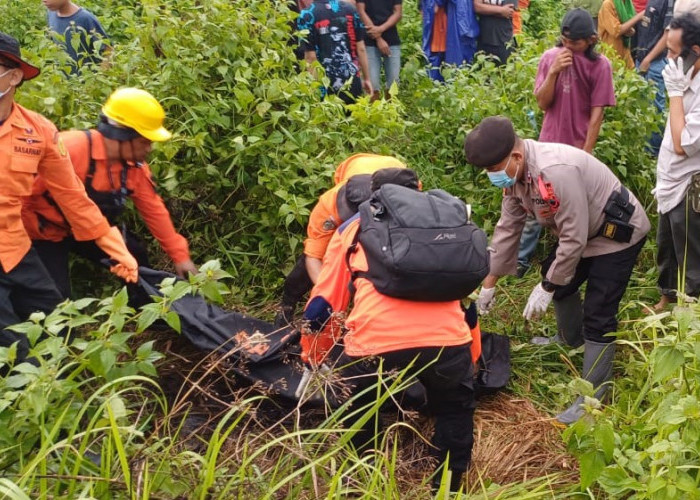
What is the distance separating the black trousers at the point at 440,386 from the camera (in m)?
2.86

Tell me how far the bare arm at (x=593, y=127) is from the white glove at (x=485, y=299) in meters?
1.36

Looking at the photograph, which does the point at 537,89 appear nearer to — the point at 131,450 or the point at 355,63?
the point at 355,63

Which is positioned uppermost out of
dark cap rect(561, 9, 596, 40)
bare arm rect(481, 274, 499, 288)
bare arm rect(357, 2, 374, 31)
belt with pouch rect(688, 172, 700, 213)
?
dark cap rect(561, 9, 596, 40)

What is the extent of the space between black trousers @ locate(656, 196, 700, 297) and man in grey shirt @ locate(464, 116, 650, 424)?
1.69 ft

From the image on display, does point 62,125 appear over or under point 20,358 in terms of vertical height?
over

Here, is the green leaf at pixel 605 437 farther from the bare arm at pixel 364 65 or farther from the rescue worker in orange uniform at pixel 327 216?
the bare arm at pixel 364 65

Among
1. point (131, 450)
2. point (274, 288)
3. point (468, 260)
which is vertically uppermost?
point (468, 260)

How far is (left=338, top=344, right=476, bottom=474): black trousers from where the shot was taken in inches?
113

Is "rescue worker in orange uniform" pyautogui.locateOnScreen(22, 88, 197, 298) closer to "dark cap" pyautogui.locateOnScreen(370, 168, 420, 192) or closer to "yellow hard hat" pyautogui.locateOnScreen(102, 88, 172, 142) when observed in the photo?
"yellow hard hat" pyautogui.locateOnScreen(102, 88, 172, 142)

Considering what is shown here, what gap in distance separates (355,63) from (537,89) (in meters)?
2.12

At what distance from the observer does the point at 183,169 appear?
434cm

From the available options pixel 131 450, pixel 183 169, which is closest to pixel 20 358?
pixel 131 450

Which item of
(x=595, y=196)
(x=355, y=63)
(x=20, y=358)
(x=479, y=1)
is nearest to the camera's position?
(x=20, y=358)

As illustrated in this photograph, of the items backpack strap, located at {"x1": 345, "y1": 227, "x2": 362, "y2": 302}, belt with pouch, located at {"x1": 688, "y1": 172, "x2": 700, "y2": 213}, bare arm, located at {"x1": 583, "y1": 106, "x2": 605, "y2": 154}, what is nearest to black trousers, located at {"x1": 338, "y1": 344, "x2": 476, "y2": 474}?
backpack strap, located at {"x1": 345, "y1": 227, "x2": 362, "y2": 302}
